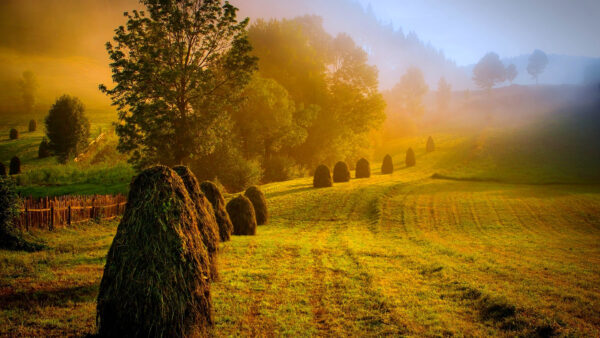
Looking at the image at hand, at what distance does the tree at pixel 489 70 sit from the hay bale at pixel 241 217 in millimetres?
116649

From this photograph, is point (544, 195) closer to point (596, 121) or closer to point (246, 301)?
point (246, 301)

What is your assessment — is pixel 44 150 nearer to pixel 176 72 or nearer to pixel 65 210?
pixel 176 72

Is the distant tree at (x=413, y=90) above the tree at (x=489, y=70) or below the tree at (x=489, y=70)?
below

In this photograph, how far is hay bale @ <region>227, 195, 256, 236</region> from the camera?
56.8ft

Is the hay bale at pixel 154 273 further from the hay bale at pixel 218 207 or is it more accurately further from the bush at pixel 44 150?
the bush at pixel 44 150

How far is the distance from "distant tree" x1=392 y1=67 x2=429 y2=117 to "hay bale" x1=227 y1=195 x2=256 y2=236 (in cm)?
9094

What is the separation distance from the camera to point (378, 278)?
33.0 ft

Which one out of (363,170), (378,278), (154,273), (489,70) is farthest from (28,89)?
(489,70)

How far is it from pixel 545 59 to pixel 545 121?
66.8 meters

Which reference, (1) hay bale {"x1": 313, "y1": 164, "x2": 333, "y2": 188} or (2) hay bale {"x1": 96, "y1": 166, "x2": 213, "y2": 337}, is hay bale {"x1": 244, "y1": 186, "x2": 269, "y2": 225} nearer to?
(1) hay bale {"x1": 313, "y1": 164, "x2": 333, "y2": 188}

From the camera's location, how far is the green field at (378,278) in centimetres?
662

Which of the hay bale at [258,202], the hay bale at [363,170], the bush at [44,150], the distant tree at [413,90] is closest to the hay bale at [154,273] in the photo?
the hay bale at [258,202]

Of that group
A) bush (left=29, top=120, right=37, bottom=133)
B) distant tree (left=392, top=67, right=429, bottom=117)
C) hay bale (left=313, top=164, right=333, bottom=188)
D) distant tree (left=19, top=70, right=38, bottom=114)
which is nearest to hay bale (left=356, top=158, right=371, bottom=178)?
hay bale (left=313, top=164, right=333, bottom=188)

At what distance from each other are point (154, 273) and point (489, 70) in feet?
415
